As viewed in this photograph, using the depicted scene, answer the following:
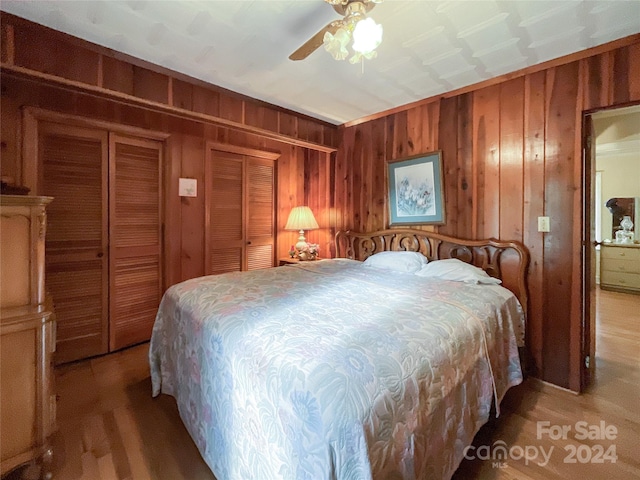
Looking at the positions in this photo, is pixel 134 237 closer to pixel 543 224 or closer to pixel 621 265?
pixel 543 224

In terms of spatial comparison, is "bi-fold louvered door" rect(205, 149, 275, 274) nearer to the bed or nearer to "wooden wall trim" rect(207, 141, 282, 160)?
"wooden wall trim" rect(207, 141, 282, 160)

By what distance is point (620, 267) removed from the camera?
4.72 m

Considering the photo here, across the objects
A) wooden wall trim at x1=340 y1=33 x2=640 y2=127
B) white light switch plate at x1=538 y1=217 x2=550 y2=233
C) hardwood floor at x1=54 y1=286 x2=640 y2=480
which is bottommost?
hardwood floor at x1=54 y1=286 x2=640 y2=480

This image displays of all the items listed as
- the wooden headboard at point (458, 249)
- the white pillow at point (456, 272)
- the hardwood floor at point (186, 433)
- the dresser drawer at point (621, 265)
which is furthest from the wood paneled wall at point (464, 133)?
the dresser drawer at point (621, 265)

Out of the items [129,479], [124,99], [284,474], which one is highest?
[124,99]

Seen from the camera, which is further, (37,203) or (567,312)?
(567,312)

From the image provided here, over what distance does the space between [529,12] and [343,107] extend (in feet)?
6.02

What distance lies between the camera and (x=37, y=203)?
1.37 meters

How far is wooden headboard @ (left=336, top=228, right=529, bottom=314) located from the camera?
2.32 m

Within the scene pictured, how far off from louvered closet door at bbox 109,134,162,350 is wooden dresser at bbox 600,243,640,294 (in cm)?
690

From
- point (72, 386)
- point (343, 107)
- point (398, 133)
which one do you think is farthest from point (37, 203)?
point (398, 133)

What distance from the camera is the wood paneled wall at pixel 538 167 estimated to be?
2.06m

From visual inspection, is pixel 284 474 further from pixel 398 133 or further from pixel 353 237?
pixel 398 133

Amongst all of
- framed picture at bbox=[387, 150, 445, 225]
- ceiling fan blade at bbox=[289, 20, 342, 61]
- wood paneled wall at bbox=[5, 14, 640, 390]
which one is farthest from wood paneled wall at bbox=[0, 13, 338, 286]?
ceiling fan blade at bbox=[289, 20, 342, 61]
